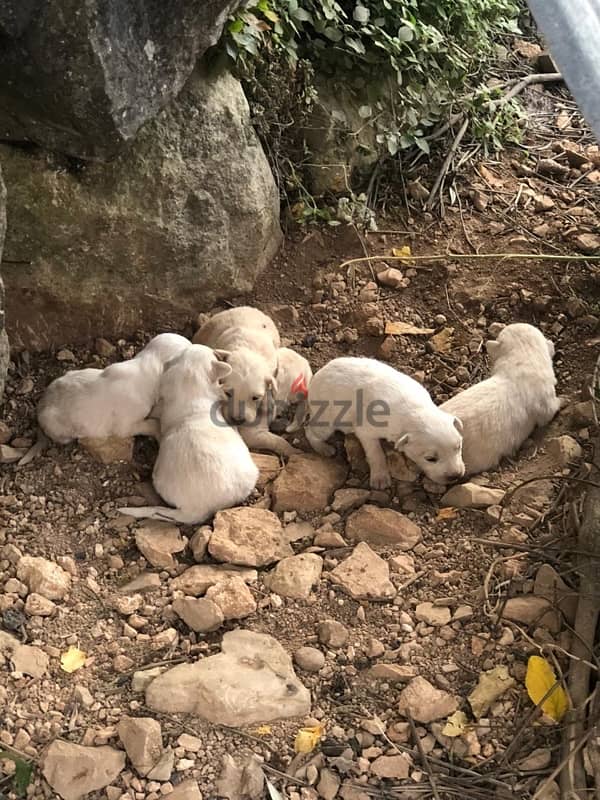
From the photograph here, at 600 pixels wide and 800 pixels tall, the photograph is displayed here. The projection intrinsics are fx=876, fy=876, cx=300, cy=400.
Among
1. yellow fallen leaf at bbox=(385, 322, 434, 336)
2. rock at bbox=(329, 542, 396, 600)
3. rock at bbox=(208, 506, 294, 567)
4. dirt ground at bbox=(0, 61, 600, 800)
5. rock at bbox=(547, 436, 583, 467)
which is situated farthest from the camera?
yellow fallen leaf at bbox=(385, 322, 434, 336)

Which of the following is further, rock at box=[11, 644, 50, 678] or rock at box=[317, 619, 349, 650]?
rock at box=[317, 619, 349, 650]

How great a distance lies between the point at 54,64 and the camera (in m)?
3.32

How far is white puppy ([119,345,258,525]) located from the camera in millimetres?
3684

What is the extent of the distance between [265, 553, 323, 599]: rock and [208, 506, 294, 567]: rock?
0.08m

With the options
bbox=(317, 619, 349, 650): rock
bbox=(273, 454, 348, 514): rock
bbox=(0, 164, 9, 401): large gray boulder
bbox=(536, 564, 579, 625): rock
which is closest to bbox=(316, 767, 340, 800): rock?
bbox=(317, 619, 349, 650): rock

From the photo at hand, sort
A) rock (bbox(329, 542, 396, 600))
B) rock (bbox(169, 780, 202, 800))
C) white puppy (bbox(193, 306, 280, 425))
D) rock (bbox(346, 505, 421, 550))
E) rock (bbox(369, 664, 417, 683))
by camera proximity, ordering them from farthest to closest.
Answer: white puppy (bbox(193, 306, 280, 425)) < rock (bbox(346, 505, 421, 550)) < rock (bbox(329, 542, 396, 600)) < rock (bbox(369, 664, 417, 683)) < rock (bbox(169, 780, 202, 800))

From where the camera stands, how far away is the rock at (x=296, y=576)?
336cm

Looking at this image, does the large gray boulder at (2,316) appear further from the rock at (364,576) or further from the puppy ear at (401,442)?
the puppy ear at (401,442)

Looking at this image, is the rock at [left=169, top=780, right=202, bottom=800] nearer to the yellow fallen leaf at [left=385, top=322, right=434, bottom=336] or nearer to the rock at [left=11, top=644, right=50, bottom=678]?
the rock at [left=11, top=644, right=50, bottom=678]

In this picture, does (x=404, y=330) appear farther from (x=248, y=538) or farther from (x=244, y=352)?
(x=248, y=538)

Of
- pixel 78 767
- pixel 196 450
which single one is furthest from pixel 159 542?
pixel 78 767

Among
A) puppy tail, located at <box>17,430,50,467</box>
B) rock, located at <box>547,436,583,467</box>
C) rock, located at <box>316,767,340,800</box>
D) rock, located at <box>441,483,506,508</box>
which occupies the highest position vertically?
rock, located at <box>547,436,583,467</box>

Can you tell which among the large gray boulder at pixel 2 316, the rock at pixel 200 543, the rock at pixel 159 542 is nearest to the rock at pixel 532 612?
the rock at pixel 200 543

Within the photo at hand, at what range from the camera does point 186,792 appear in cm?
268
